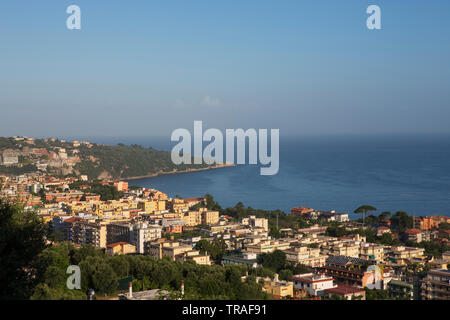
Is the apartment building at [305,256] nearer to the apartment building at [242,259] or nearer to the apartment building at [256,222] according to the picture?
the apartment building at [242,259]

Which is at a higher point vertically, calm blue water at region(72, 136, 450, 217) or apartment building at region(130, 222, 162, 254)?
apartment building at region(130, 222, 162, 254)

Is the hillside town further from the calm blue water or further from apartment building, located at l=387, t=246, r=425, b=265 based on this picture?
the calm blue water

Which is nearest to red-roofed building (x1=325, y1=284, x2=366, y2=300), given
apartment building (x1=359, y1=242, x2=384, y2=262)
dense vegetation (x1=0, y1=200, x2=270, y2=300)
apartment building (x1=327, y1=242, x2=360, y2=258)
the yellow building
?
the yellow building

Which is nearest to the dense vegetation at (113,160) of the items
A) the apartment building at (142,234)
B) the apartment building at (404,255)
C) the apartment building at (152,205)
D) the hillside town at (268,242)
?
the hillside town at (268,242)

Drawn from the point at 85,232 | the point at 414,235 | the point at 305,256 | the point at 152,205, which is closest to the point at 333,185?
the point at 152,205

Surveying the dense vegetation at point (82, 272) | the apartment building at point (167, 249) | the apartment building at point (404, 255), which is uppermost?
the dense vegetation at point (82, 272)
